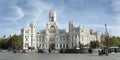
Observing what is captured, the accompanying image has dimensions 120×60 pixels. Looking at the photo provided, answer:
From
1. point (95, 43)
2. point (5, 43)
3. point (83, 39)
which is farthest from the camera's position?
point (83, 39)

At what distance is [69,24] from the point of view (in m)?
182

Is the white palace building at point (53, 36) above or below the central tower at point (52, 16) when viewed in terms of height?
below

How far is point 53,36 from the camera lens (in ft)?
587

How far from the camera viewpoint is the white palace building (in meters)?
172

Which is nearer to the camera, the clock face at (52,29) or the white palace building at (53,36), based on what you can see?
the white palace building at (53,36)

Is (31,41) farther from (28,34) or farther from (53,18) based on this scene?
(53,18)

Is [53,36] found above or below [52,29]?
below

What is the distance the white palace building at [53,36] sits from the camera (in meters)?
172

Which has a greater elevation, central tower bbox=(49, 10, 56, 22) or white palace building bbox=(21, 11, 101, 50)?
central tower bbox=(49, 10, 56, 22)

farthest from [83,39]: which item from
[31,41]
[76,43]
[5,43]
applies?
[5,43]

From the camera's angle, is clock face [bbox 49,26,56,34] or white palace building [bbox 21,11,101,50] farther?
clock face [bbox 49,26,56,34]

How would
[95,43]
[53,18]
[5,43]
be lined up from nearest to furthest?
[95,43] < [5,43] < [53,18]

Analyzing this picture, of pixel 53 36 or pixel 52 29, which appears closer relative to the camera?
pixel 53 36

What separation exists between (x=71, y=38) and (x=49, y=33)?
16.6 m
